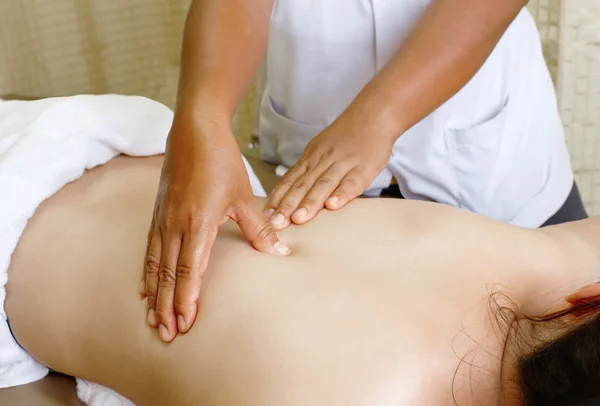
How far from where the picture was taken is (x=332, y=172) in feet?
3.66

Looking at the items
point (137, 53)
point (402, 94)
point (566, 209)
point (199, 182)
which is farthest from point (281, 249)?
point (137, 53)

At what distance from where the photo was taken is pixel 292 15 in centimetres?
138

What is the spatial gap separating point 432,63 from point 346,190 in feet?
0.88

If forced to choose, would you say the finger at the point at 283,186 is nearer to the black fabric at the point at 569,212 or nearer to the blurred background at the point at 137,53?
the black fabric at the point at 569,212

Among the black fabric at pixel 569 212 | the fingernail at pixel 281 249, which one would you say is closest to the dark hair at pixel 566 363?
the fingernail at pixel 281 249

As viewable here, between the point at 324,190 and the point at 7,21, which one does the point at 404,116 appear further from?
the point at 7,21

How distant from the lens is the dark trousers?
1.48 metres

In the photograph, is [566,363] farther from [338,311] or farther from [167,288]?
[167,288]

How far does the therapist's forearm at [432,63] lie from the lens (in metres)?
1.17

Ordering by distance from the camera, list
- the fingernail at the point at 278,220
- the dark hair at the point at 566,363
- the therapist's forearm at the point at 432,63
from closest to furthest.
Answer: the dark hair at the point at 566,363
the fingernail at the point at 278,220
the therapist's forearm at the point at 432,63

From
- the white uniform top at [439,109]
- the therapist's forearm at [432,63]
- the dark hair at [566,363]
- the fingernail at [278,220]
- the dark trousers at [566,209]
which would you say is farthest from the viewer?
the dark trousers at [566,209]

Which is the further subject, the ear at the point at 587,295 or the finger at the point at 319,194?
the finger at the point at 319,194

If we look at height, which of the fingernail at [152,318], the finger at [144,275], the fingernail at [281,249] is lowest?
the fingernail at [152,318]

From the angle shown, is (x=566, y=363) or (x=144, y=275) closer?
(x=566, y=363)
